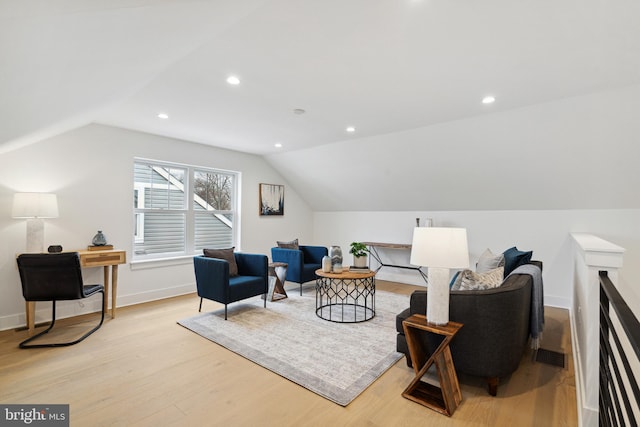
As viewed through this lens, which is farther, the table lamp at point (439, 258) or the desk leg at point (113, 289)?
the desk leg at point (113, 289)

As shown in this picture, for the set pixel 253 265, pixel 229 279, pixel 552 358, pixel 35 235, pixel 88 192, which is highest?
pixel 88 192

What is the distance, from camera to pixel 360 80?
8.89 ft

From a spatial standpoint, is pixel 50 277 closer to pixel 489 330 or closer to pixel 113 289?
pixel 113 289

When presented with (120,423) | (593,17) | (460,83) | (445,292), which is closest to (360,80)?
(460,83)

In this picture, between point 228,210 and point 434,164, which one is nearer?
point 434,164

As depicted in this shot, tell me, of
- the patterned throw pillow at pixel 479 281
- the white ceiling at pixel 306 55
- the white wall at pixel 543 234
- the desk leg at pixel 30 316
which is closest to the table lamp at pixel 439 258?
the patterned throw pillow at pixel 479 281

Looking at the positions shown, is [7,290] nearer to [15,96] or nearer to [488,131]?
[15,96]

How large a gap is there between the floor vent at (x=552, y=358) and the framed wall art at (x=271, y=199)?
4.76 meters

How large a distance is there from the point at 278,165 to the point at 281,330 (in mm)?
3701

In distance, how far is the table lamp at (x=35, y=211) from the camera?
3.20 metres

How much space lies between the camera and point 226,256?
13.6 ft

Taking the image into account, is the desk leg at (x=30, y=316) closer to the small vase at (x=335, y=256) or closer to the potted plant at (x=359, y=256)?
the small vase at (x=335, y=256)

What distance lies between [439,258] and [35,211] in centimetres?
399

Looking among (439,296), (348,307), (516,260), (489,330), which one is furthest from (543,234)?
(439,296)
